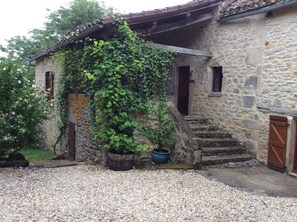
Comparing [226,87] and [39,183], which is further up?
[226,87]

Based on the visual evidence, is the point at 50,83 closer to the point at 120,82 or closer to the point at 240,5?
the point at 120,82

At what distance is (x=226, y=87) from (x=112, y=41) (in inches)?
148

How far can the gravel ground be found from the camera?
4.09 m

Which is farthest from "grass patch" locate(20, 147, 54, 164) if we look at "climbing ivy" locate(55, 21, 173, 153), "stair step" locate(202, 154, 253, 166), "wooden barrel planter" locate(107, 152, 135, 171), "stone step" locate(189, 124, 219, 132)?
"stair step" locate(202, 154, 253, 166)

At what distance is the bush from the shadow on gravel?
13.1 ft

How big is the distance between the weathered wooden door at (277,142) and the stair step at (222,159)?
2.13 ft

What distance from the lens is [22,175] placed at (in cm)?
592

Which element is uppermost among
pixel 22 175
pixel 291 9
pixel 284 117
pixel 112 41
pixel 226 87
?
pixel 291 9

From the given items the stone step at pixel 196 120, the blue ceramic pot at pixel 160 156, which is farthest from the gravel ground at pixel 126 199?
the stone step at pixel 196 120

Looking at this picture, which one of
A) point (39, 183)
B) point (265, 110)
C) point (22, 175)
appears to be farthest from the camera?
point (265, 110)

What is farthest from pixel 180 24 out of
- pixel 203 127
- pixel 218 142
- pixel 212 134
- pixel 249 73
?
pixel 218 142

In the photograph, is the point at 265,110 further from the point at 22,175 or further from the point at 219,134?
the point at 22,175

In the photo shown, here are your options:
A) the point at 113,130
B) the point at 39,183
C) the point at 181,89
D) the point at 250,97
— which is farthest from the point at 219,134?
the point at 39,183

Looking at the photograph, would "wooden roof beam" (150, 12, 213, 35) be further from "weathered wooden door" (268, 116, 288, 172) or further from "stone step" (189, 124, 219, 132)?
"weathered wooden door" (268, 116, 288, 172)
